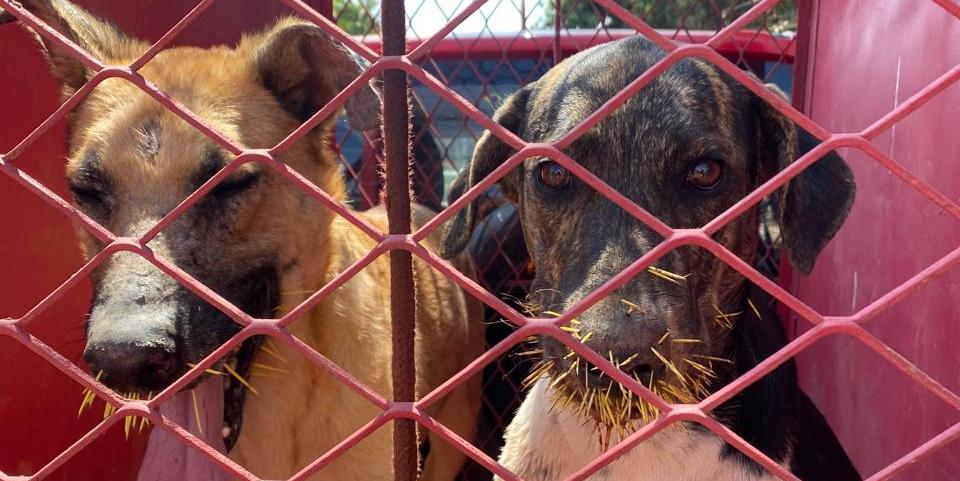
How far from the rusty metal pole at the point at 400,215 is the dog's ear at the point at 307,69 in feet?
3.61

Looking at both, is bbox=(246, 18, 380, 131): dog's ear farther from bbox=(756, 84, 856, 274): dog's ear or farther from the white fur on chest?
bbox=(756, 84, 856, 274): dog's ear

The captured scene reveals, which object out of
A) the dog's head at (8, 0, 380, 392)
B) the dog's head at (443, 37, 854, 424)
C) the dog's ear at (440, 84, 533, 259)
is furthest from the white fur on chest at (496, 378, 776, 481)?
the dog's head at (8, 0, 380, 392)

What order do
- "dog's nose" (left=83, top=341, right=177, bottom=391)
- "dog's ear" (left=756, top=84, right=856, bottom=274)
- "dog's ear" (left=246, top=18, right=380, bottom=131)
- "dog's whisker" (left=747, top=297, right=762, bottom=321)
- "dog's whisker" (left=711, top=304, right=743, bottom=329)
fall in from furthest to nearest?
"dog's ear" (left=246, top=18, right=380, bottom=131) < "dog's whisker" (left=747, top=297, right=762, bottom=321) < "dog's ear" (left=756, top=84, right=856, bottom=274) < "dog's whisker" (left=711, top=304, right=743, bottom=329) < "dog's nose" (left=83, top=341, right=177, bottom=391)

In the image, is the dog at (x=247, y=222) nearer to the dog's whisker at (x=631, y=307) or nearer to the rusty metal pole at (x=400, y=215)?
the rusty metal pole at (x=400, y=215)

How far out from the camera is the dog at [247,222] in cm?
243

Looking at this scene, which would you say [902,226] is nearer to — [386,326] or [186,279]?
[386,326]

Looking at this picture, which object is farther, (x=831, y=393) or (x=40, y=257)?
(x=831, y=393)

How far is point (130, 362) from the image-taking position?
2104 mm

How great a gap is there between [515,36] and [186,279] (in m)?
3.92

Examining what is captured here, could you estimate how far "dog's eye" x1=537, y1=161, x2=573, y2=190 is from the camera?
8.05ft

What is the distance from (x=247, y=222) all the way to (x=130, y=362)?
695 mm

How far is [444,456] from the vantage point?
3.98m

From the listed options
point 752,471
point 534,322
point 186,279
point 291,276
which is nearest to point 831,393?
point 752,471

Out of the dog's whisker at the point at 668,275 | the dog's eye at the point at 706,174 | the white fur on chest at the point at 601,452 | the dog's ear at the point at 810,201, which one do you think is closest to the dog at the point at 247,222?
the white fur on chest at the point at 601,452
